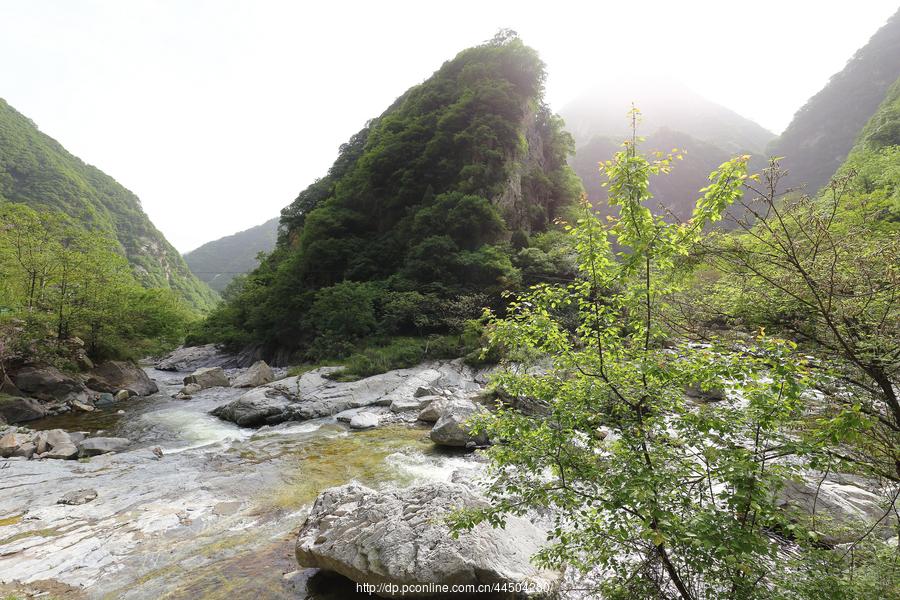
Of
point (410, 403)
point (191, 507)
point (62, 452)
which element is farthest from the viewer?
point (410, 403)

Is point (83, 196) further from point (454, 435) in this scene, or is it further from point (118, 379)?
point (454, 435)

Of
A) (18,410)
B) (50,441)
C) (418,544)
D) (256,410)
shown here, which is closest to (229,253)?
(18,410)

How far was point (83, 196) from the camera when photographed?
70.0m

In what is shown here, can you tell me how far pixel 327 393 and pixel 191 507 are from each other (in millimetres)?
9910

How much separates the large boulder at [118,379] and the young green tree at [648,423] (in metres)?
24.0

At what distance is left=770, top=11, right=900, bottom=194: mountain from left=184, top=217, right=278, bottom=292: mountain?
13990 cm

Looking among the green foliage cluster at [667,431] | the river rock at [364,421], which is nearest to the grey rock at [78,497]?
the river rock at [364,421]

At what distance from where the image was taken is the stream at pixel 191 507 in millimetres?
4777

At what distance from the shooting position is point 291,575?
4.90 m

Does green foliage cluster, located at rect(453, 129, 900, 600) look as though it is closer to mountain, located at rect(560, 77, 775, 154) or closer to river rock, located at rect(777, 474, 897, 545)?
river rock, located at rect(777, 474, 897, 545)

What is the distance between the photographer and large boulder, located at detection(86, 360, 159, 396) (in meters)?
19.3

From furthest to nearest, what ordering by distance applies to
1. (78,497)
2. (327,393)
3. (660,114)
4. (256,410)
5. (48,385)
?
(660,114)
(327,393)
(48,385)
(256,410)
(78,497)

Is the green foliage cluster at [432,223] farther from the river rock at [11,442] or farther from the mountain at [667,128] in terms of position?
the mountain at [667,128]

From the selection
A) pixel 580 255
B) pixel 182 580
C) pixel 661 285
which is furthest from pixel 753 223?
pixel 182 580
